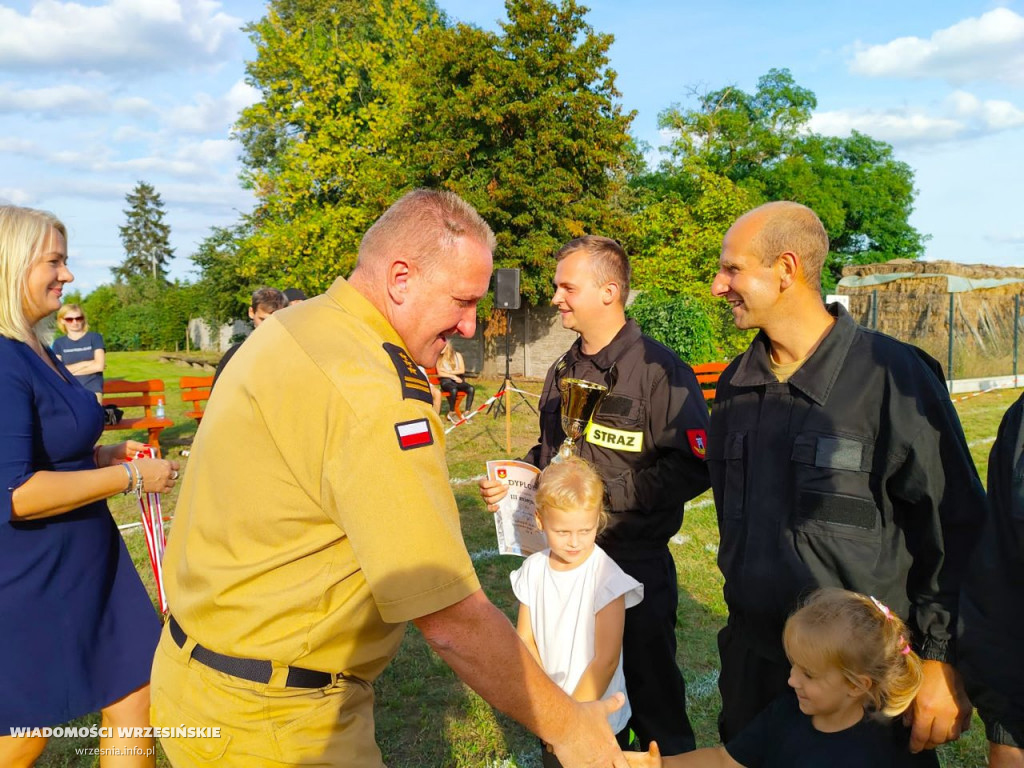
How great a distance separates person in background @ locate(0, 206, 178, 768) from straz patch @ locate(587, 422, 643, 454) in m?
1.93

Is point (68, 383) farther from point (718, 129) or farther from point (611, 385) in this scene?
point (718, 129)

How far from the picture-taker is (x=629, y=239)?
Answer: 82.6ft

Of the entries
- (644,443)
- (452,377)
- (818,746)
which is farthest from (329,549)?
(452,377)

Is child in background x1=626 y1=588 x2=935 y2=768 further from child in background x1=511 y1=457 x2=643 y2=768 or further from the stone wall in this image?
the stone wall

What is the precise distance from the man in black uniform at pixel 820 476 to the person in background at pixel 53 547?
7.63 ft

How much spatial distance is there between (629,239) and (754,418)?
23.4m

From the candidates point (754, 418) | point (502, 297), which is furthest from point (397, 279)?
point (502, 297)

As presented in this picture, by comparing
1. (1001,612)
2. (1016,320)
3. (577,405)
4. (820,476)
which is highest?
(1016,320)

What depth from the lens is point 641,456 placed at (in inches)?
128

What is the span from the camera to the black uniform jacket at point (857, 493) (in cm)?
219

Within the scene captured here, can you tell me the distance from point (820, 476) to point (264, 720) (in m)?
1.77

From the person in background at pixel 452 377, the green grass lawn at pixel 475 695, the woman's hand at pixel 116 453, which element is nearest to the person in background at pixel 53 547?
the woman's hand at pixel 116 453

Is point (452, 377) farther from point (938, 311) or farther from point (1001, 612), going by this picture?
point (938, 311)

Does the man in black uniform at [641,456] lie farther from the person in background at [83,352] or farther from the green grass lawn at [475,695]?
the person in background at [83,352]
